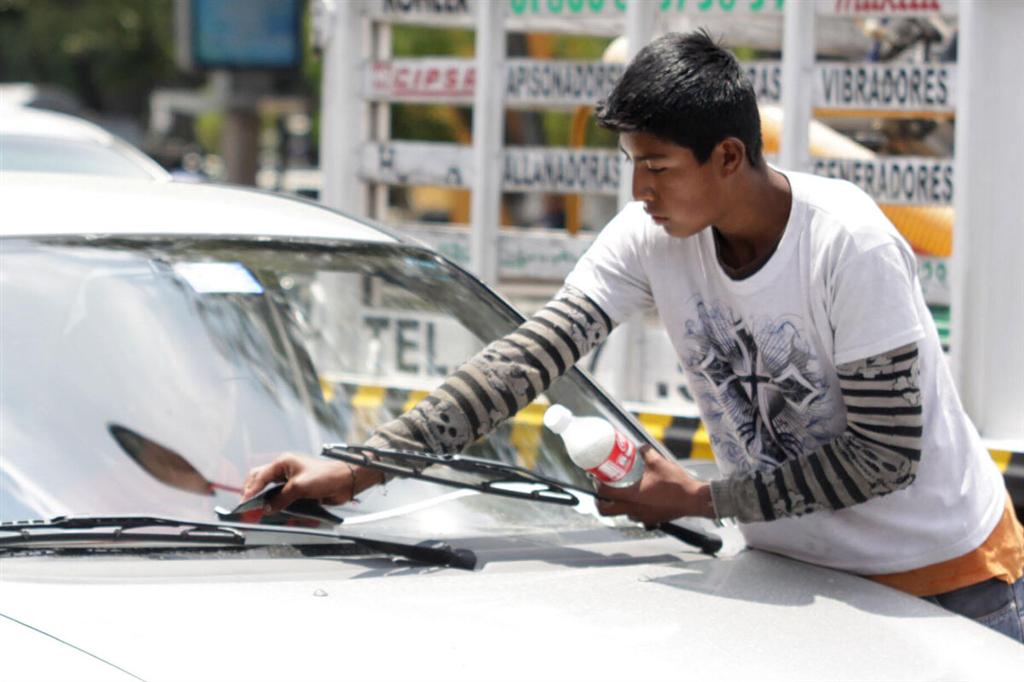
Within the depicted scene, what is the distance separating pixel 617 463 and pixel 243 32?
944cm

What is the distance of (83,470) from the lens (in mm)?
3000

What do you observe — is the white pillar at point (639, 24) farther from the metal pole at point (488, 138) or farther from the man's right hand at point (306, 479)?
the man's right hand at point (306, 479)

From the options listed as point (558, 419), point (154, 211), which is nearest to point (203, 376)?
point (154, 211)

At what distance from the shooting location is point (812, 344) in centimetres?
266

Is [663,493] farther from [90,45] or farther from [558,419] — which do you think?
[90,45]

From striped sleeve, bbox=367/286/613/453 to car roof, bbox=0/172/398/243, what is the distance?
1.94ft

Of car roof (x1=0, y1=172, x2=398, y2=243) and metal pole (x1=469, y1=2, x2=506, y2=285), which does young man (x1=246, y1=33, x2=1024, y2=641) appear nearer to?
car roof (x1=0, y1=172, x2=398, y2=243)

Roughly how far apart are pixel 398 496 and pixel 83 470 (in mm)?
608

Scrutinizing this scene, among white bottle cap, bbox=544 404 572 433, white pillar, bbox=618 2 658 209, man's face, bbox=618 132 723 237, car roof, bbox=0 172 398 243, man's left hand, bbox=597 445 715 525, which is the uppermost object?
white pillar, bbox=618 2 658 209

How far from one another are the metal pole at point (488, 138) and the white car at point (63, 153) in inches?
45.4

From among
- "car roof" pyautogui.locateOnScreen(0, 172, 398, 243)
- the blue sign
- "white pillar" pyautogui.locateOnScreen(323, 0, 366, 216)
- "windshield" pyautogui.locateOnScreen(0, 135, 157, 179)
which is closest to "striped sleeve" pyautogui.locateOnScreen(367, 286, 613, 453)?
"car roof" pyautogui.locateOnScreen(0, 172, 398, 243)

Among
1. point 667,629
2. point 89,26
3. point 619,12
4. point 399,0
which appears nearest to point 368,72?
point 399,0

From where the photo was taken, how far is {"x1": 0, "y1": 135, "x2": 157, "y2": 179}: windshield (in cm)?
589

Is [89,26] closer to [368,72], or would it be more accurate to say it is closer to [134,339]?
[368,72]
